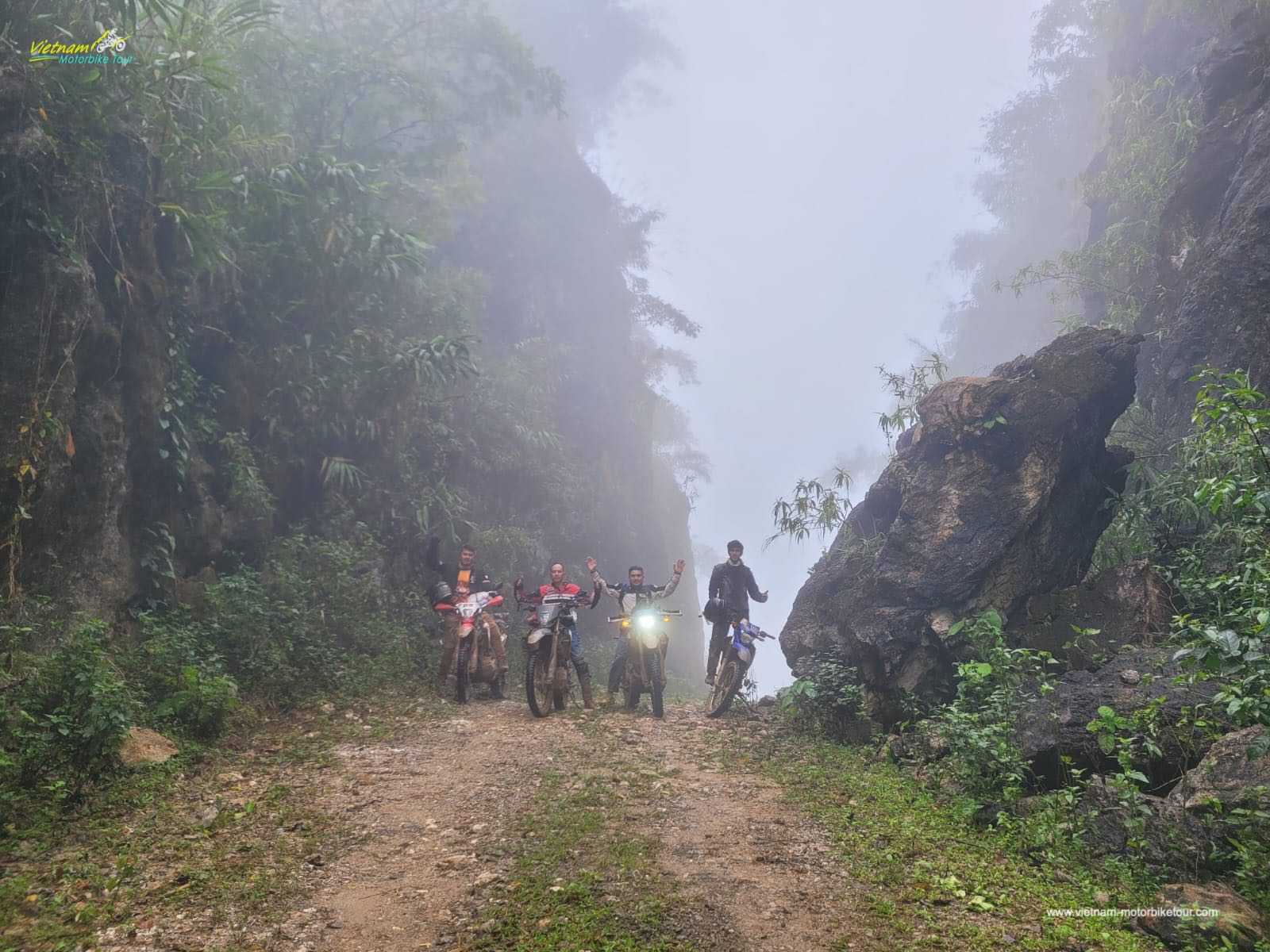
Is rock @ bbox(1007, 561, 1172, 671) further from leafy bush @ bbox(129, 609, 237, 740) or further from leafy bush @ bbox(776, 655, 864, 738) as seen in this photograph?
leafy bush @ bbox(129, 609, 237, 740)

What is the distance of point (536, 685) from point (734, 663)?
118 inches

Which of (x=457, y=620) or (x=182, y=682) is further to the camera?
(x=457, y=620)

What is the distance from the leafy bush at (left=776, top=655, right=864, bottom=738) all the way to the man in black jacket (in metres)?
1.64

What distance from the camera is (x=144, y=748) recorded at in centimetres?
630

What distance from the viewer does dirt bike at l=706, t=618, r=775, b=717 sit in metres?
11.1

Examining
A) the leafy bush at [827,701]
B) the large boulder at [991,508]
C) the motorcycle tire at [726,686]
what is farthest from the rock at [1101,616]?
the motorcycle tire at [726,686]

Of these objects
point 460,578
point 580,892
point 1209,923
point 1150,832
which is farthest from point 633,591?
point 1209,923

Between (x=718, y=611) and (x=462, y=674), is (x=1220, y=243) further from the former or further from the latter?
(x=462, y=674)

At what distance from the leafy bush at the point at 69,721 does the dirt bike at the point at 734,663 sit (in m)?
7.59

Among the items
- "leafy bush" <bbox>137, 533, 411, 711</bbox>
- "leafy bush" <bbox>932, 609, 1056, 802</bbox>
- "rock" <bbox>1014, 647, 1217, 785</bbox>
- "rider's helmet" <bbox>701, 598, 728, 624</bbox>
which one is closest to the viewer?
"rock" <bbox>1014, 647, 1217, 785</bbox>

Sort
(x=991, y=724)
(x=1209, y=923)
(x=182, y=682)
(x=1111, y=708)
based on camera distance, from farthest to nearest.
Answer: (x=182, y=682), (x=991, y=724), (x=1111, y=708), (x=1209, y=923)

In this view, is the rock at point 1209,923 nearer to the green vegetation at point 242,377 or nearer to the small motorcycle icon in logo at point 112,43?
the green vegetation at point 242,377

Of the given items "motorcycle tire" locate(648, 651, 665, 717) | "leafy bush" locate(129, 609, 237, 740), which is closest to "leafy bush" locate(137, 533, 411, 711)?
"leafy bush" locate(129, 609, 237, 740)

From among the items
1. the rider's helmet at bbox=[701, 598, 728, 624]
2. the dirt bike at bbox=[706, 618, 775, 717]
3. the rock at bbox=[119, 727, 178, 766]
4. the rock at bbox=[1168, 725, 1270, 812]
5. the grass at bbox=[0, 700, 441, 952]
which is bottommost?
the grass at bbox=[0, 700, 441, 952]
